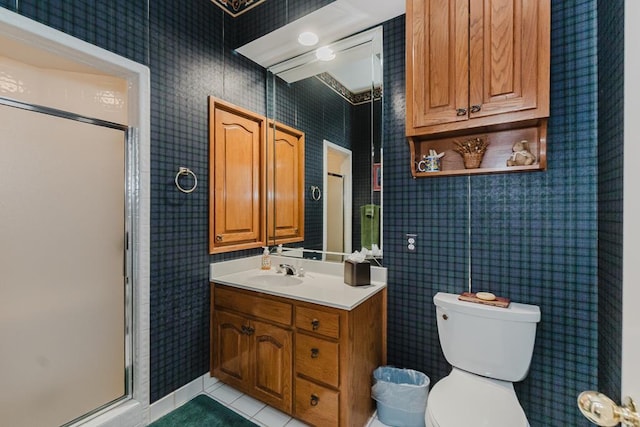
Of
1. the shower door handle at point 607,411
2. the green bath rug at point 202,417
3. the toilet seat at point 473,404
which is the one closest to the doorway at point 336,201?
the toilet seat at point 473,404

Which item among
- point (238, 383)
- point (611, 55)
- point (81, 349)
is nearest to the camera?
point (611, 55)

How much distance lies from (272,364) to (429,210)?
4.29 feet

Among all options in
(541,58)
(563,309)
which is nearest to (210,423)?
(563,309)

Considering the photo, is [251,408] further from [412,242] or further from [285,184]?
[285,184]

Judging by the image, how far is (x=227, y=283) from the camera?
199cm

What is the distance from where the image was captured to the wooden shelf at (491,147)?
1.42 m

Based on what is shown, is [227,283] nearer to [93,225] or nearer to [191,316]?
[191,316]

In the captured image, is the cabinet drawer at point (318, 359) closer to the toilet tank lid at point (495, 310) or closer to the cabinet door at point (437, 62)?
the toilet tank lid at point (495, 310)

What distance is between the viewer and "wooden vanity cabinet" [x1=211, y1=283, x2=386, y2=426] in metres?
1.51

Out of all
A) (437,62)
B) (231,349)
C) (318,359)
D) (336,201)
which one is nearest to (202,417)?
(231,349)

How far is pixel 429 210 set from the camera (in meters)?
1.75

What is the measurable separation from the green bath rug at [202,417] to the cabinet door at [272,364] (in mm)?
178

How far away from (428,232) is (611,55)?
41.8 inches

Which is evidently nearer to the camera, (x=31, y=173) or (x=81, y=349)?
(x=31, y=173)
